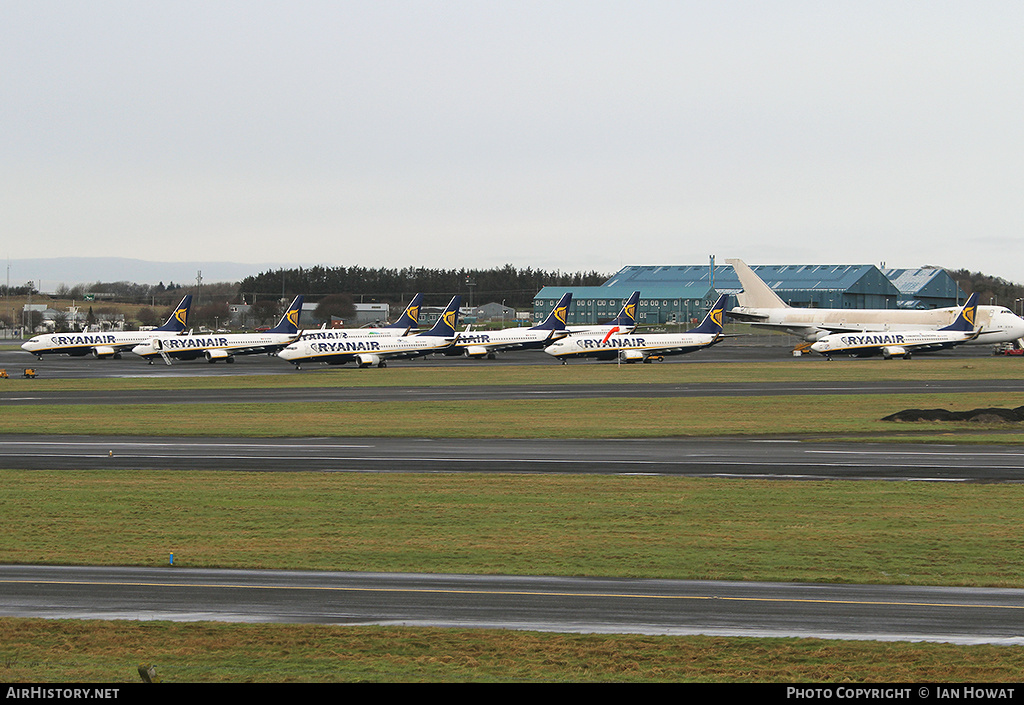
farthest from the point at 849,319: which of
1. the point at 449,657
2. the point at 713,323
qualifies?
the point at 449,657

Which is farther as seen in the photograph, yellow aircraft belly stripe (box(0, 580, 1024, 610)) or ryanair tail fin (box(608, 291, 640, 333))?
ryanair tail fin (box(608, 291, 640, 333))

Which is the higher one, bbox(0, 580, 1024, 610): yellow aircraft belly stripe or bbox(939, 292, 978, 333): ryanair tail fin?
bbox(939, 292, 978, 333): ryanair tail fin

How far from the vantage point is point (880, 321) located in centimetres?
12456

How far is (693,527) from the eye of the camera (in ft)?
78.1

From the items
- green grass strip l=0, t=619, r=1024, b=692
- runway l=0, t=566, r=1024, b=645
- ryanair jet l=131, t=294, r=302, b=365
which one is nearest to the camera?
green grass strip l=0, t=619, r=1024, b=692

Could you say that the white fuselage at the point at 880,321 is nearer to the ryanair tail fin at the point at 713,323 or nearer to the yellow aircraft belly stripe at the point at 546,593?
the ryanair tail fin at the point at 713,323

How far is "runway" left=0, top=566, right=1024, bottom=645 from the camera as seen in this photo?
1548cm

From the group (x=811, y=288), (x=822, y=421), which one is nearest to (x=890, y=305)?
(x=811, y=288)

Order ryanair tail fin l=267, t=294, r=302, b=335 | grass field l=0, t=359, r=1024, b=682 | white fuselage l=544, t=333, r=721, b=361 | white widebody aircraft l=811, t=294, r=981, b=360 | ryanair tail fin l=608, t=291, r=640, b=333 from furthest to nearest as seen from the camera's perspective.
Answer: ryanair tail fin l=608, t=291, r=640, b=333 < ryanair tail fin l=267, t=294, r=302, b=335 < white widebody aircraft l=811, t=294, r=981, b=360 < white fuselage l=544, t=333, r=721, b=361 < grass field l=0, t=359, r=1024, b=682

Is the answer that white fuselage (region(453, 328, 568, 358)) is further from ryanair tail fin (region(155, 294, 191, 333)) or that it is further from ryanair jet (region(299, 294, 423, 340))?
ryanair tail fin (region(155, 294, 191, 333))

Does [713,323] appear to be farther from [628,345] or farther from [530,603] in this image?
[530,603]

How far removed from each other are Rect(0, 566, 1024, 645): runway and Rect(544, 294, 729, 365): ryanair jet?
91090 mm

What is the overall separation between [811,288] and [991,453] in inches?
6079

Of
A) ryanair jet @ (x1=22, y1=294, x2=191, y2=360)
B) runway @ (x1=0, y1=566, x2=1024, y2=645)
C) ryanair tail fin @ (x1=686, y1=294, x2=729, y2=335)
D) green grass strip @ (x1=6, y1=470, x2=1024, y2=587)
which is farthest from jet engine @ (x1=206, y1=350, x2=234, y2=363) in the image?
runway @ (x1=0, y1=566, x2=1024, y2=645)
